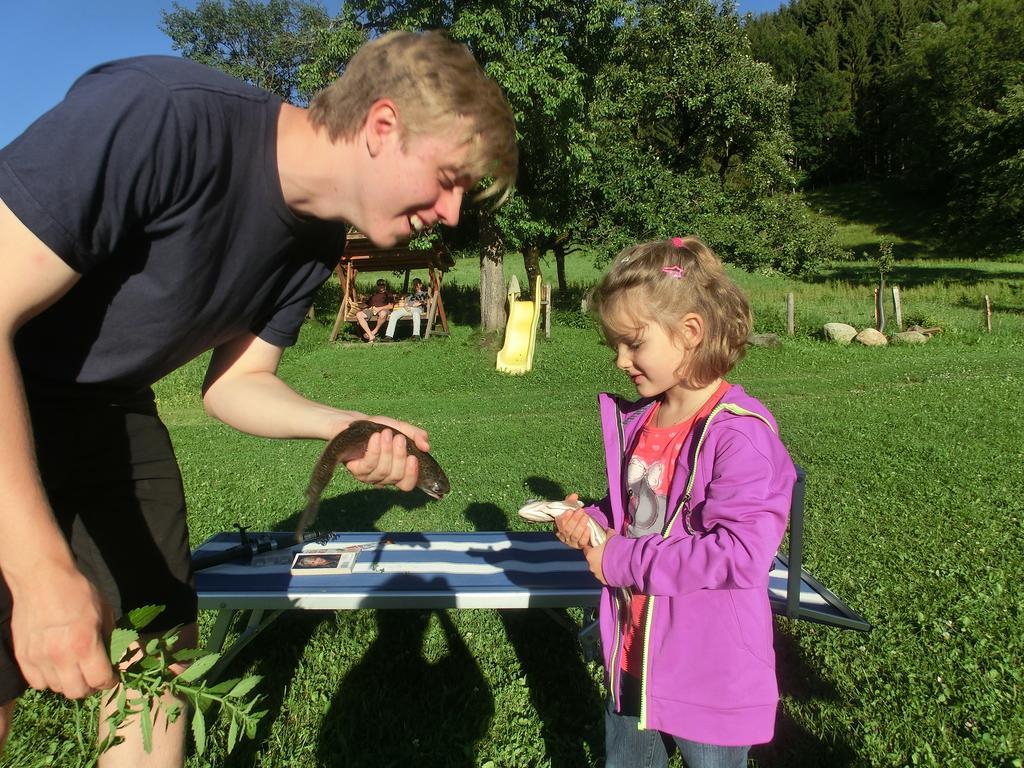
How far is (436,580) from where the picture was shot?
3566 mm

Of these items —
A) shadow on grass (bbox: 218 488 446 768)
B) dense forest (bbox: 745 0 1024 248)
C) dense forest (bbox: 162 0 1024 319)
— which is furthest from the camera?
dense forest (bbox: 745 0 1024 248)

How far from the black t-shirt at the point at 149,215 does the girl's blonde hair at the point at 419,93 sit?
0.24 meters

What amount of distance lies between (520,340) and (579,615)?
1110 cm

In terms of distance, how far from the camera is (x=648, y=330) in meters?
2.37

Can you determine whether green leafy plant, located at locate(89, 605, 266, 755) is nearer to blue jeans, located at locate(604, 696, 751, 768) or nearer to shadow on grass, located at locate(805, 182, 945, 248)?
blue jeans, located at locate(604, 696, 751, 768)

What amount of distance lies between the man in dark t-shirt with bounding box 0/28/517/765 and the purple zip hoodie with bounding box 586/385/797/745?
0.89 metres

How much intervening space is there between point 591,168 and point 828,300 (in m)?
9.96

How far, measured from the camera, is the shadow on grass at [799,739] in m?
3.03

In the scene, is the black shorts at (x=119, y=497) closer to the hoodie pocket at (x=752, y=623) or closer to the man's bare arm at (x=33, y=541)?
the man's bare arm at (x=33, y=541)

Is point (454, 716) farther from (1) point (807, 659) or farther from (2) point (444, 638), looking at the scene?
(1) point (807, 659)

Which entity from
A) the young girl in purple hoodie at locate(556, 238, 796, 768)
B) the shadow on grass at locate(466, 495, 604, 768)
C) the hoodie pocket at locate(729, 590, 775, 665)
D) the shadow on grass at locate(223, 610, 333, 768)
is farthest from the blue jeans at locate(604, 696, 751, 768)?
the shadow on grass at locate(223, 610, 333, 768)

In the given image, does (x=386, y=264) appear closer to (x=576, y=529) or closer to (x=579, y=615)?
(x=579, y=615)

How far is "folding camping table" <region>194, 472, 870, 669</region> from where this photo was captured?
3.30 m

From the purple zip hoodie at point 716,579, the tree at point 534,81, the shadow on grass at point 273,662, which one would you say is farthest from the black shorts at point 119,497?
the tree at point 534,81
